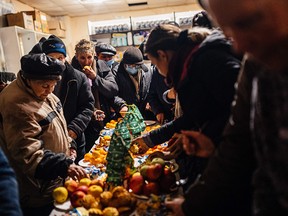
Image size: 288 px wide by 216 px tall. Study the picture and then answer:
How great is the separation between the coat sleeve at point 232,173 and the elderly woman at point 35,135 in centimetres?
88

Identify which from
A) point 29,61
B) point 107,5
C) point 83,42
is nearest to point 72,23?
point 107,5

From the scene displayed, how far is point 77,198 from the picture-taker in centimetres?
135

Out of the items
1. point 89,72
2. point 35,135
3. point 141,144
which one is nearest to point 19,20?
point 89,72

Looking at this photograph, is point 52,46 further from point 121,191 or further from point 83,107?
point 121,191

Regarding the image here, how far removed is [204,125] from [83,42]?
2383 mm

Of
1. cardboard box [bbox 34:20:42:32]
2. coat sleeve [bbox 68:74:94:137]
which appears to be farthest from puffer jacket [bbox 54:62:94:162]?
cardboard box [bbox 34:20:42:32]

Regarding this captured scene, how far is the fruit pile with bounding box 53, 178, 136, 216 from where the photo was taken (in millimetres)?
1240

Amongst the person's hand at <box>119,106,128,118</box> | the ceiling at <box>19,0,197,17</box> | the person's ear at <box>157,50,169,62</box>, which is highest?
the ceiling at <box>19,0,197,17</box>

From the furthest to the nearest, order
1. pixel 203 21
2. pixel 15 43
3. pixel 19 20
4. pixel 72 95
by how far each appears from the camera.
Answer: pixel 19 20 → pixel 15 43 → pixel 72 95 → pixel 203 21

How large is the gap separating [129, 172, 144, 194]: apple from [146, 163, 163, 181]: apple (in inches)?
1.6

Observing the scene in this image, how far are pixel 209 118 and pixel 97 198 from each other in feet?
2.18

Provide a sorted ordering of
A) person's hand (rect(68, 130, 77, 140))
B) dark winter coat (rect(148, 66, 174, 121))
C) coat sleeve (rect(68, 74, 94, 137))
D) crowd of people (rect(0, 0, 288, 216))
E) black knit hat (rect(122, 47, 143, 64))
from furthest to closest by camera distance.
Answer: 1. black knit hat (rect(122, 47, 143, 64))
2. dark winter coat (rect(148, 66, 174, 121))
3. coat sleeve (rect(68, 74, 94, 137))
4. person's hand (rect(68, 130, 77, 140))
5. crowd of people (rect(0, 0, 288, 216))

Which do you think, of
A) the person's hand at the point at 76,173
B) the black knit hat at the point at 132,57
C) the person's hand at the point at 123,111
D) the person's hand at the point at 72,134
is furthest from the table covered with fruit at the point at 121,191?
the black knit hat at the point at 132,57

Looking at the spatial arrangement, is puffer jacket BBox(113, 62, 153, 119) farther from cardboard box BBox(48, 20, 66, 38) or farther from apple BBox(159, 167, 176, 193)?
cardboard box BBox(48, 20, 66, 38)
